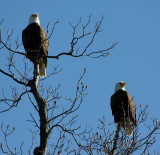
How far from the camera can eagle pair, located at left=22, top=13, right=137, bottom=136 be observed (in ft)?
24.7

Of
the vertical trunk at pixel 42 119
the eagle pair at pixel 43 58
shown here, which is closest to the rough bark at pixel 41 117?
the vertical trunk at pixel 42 119

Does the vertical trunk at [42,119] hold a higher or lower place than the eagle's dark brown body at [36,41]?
lower

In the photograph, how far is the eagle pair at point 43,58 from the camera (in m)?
7.54

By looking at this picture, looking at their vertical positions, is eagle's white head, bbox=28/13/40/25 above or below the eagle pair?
above

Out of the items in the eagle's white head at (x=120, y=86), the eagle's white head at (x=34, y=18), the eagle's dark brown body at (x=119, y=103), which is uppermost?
the eagle's white head at (x=34, y=18)

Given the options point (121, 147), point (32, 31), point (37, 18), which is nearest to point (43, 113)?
point (121, 147)

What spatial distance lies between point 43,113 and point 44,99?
0.23 metres

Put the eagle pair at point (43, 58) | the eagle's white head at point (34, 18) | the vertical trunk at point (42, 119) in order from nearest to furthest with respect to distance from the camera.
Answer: the vertical trunk at point (42, 119) → the eagle pair at point (43, 58) → the eagle's white head at point (34, 18)

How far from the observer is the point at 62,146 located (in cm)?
538

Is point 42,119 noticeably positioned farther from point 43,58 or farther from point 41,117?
point 43,58

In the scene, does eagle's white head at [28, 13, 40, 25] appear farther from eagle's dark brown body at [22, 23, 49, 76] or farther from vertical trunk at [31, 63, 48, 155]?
vertical trunk at [31, 63, 48, 155]

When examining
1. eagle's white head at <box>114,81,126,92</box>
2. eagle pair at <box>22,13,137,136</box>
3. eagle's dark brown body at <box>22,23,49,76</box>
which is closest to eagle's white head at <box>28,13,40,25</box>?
eagle pair at <box>22,13,137,136</box>

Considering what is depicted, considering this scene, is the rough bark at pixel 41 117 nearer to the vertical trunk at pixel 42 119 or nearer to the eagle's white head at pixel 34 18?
the vertical trunk at pixel 42 119

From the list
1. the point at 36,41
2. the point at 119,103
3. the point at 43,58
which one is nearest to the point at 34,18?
the point at 36,41
